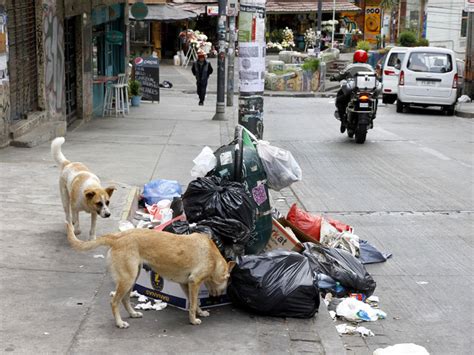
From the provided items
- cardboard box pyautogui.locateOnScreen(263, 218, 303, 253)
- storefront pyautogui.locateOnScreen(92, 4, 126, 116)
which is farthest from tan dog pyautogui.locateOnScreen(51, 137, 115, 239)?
storefront pyautogui.locateOnScreen(92, 4, 126, 116)

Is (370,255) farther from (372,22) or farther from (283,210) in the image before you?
(372,22)

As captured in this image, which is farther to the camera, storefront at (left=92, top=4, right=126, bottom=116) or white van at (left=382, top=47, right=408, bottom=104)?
white van at (left=382, top=47, right=408, bottom=104)

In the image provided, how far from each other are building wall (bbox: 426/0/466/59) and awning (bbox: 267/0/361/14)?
584 cm

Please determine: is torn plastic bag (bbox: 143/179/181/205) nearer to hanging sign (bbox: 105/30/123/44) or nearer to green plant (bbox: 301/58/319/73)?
hanging sign (bbox: 105/30/123/44)

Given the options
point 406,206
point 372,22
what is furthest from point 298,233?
point 372,22

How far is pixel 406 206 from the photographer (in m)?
10.4

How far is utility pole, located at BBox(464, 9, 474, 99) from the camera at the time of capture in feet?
86.1

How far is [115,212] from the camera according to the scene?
8586 mm

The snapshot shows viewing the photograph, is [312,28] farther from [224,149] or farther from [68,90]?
[224,149]

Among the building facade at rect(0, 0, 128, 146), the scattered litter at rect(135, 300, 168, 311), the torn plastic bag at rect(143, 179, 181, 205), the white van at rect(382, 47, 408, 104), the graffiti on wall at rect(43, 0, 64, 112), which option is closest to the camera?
the scattered litter at rect(135, 300, 168, 311)

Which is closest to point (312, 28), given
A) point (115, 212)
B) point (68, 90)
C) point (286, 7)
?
point (286, 7)

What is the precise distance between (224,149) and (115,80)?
15.4 meters

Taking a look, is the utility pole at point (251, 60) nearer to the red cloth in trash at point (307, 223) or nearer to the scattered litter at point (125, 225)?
the red cloth in trash at point (307, 223)

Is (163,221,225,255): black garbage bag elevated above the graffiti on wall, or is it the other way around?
the graffiti on wall
